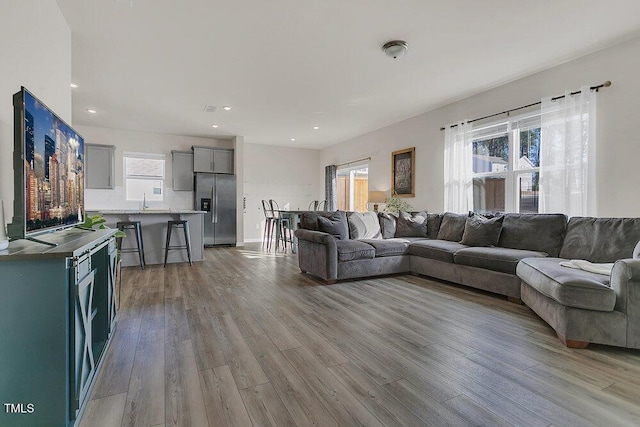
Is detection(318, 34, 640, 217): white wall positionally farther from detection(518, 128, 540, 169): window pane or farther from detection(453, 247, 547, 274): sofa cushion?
detection(453, 247, 547, 274): sofa cushion

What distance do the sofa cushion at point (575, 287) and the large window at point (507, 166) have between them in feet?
5.81

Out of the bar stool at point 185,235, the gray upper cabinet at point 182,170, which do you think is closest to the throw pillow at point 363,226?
the bar stool at point 185,235

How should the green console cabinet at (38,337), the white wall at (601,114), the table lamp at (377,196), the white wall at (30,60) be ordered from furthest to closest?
1. the table lamp at (377,196)
2. the white wall at (601,114)
3. the white wall at (30,60)
4. the green console cabinet at (38,337)

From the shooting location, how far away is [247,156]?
8.12 m

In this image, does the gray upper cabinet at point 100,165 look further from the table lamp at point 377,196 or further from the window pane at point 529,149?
the window pane at point 529,149

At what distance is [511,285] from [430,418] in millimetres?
2245

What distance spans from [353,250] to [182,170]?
198 inches

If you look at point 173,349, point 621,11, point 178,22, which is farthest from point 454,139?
point 173,349

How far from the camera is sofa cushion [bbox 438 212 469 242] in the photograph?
4285 millimetres

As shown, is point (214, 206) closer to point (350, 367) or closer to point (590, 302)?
point (350, 367)

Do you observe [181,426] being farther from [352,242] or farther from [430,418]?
[352,242]

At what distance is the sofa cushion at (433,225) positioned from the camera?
4.74 metres

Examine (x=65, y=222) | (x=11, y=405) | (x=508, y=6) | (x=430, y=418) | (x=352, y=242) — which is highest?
(x=508, y=6)

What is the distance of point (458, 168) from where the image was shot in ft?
15.5
